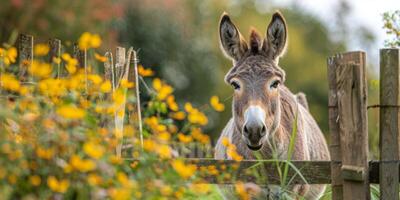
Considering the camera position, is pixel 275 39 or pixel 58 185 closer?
pixel 58 185

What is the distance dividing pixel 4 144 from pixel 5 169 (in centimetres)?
13

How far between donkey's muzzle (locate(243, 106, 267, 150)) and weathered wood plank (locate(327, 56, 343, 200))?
0.58 m

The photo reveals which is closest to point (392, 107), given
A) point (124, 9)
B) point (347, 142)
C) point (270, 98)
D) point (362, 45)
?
point (347, 142)

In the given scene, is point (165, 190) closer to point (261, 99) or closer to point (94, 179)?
point (94, 179)

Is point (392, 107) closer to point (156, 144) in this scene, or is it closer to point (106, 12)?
point (156, 144)

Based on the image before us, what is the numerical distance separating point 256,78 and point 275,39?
23.1 inches

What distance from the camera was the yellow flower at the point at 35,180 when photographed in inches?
145

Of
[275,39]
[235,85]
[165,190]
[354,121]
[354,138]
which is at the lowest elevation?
[165,190]

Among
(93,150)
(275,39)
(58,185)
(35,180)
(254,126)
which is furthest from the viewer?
(275,39)

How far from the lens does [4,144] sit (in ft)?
12.1

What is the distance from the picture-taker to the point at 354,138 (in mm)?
4957

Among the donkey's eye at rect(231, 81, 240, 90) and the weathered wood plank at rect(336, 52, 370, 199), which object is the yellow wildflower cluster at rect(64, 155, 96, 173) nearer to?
the weathered wood plank at rect(336, 52, 370, 199)

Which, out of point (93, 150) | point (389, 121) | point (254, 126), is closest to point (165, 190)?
point (93, 150)

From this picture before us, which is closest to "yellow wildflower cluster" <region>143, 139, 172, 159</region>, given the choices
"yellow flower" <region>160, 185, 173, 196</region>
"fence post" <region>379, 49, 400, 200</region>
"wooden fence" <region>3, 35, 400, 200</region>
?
"yellow flower" <region>160, 185, 173, 196</region>
